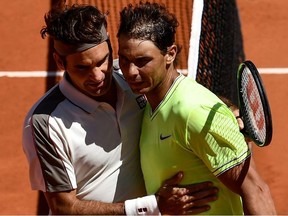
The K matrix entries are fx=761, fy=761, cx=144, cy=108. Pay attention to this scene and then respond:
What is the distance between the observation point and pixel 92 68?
408 centimetres

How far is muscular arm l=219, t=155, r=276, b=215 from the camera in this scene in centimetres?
366

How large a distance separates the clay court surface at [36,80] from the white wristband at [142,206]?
12.2ft

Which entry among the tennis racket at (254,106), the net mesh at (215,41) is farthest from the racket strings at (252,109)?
the net mesh at (215,41)

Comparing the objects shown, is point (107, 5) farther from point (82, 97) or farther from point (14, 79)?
point (82, 97)

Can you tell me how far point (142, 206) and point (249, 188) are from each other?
2.20ft

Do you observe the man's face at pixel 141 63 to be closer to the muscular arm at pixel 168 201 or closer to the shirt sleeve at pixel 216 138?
the shirt sleeve at pixel 216 138

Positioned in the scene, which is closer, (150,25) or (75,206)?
(150,25)

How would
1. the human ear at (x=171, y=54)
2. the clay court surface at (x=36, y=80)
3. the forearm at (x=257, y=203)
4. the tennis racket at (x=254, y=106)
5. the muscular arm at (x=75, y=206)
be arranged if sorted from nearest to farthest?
the forearm at (x=257, y=203), the tennis racket at (x=254, y=106), the human ear at (x=171, y=54), the muscular arm at (x=75, y=206), the clay court surface at (x=36, y=80)

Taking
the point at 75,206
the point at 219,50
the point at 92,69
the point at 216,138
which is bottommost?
the point at 219,50

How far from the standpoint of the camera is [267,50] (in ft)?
32.1

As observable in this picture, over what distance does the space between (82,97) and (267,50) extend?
5.87 metres

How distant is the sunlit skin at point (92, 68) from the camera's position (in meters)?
4.07

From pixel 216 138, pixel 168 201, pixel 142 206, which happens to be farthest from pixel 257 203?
pixel 142 206

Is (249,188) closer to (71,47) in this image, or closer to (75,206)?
(75,206)
